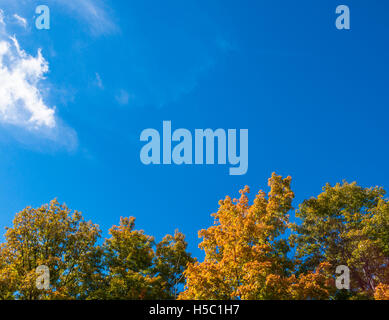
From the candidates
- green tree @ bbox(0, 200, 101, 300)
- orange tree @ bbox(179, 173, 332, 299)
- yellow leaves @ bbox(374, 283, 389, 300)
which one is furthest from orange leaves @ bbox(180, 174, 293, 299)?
green tree @ bbox(0, 200, 101, 300)

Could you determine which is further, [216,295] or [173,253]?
[173,253]

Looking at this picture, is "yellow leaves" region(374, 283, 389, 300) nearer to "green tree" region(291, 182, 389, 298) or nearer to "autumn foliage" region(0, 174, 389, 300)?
"autumn foliage" region(0, 174, 389, 300)

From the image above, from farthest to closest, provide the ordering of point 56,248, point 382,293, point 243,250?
point 56,248 → point 382,293 → point 243,250

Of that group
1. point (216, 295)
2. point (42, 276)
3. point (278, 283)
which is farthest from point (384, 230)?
point (42, 276)

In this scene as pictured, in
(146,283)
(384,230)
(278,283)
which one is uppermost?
(384,230)

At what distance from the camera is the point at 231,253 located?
14.2 m

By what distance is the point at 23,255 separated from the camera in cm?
1917

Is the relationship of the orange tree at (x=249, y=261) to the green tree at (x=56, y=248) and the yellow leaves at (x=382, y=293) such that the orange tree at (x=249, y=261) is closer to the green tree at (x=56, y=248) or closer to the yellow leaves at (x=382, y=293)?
the yellow leaves at (x=382, y=293)

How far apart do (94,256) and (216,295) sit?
12176 millimetres

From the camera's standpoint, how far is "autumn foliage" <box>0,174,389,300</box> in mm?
13883

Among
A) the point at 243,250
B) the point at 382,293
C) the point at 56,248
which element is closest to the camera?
the point at 243,250

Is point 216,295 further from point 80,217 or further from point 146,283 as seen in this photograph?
point 80,217

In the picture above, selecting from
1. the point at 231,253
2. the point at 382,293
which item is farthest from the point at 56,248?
the point at 382,293

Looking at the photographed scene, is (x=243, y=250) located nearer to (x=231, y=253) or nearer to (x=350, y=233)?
(x=231, y=253)
